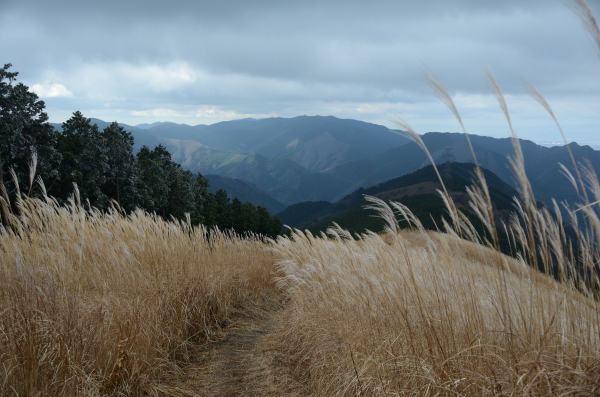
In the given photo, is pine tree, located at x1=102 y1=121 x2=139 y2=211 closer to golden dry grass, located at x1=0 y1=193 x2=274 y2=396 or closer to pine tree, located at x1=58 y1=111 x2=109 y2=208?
pine tree, located at x1=58 y1=111 x2=109 y2=208

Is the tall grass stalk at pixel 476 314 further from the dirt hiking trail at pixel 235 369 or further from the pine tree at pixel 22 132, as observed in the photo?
the pine tree at pixel 22 132

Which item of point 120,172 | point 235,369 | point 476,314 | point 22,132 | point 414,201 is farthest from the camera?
Result: point 414,201

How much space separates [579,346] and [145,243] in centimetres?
411

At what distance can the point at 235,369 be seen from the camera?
344cm

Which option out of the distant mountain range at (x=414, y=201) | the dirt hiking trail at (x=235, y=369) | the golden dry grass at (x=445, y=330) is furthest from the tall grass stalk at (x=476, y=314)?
the distant mountain range at (x=414, y=201)

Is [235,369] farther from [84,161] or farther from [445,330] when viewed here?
[84,161]

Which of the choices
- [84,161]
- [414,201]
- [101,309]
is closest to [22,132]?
[84,161]

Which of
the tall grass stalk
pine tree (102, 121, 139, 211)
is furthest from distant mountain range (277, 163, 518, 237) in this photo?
the tall grass stalk

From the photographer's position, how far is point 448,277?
2477mm

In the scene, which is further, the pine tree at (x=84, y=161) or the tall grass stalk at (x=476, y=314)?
the pine tree at (x=84, y=161)

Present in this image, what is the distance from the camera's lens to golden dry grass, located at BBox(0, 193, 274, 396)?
207 centimetres

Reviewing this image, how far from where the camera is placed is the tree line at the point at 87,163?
19.6 m

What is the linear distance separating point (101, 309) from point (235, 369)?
154 cm

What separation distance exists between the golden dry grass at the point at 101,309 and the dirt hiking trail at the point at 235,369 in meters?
0.16
